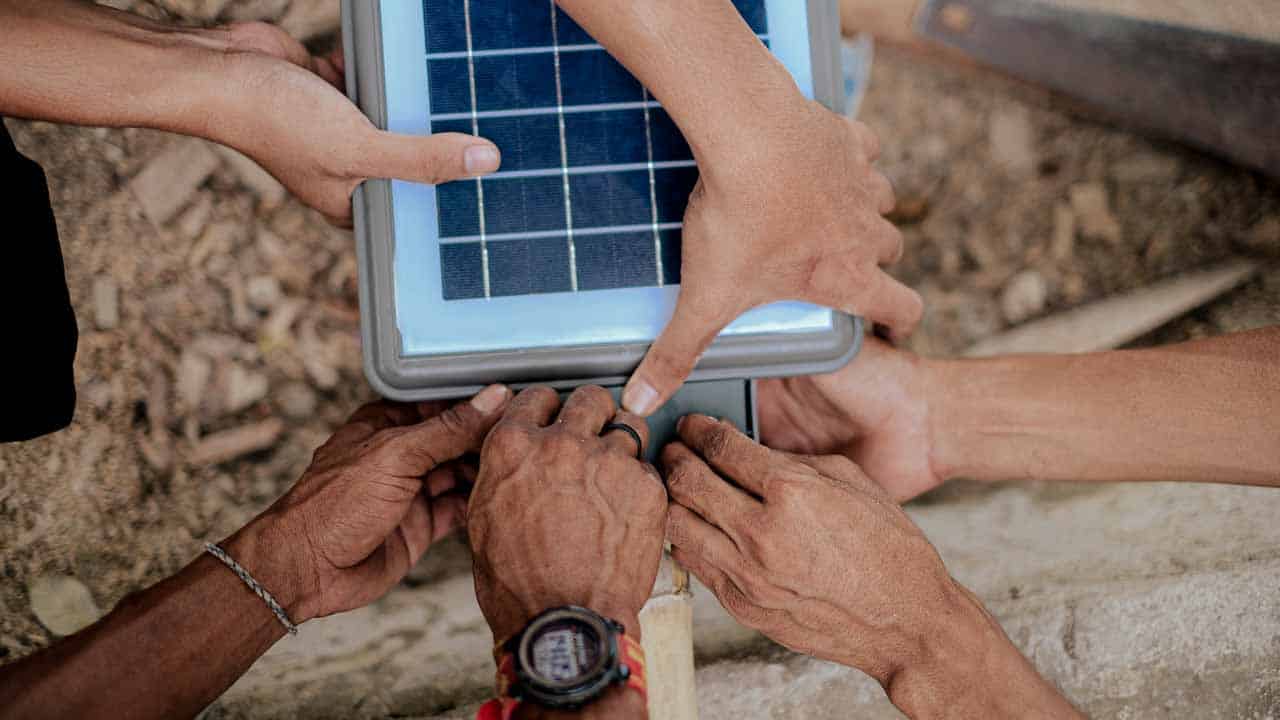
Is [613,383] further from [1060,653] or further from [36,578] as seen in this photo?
[36,578]

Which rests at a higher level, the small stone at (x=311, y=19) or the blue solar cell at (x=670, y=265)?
the small stone at (x=311, y=19)

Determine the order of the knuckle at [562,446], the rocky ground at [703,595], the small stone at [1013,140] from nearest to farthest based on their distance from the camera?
the knuckle at [562,446]
the rocky ground at [703,595]
the small stone at [1013,140]

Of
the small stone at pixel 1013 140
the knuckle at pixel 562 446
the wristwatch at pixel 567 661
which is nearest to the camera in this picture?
the wristwatch at pixel 567 661

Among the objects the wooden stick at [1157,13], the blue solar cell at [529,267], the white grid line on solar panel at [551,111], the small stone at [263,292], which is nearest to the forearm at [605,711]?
the blue solar cell at [529,267]

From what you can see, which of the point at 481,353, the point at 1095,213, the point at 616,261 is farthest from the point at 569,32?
the point at 1095,213

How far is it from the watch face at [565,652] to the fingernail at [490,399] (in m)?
0.30

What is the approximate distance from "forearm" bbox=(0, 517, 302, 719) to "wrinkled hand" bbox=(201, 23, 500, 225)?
1.58 ft

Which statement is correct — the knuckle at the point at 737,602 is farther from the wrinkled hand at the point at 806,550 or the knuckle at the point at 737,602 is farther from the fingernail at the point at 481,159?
the fingernail at the point at 481,159

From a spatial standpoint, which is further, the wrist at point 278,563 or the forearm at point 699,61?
the wrist at point 278,563

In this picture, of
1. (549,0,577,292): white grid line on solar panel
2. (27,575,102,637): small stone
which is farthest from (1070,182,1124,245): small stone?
(27,575,102,637): small stone

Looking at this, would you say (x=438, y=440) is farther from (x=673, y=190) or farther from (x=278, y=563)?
(x=673, y=190)

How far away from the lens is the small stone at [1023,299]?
189cm

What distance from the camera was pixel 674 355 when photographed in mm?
1020

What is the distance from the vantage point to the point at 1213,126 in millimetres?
1746
